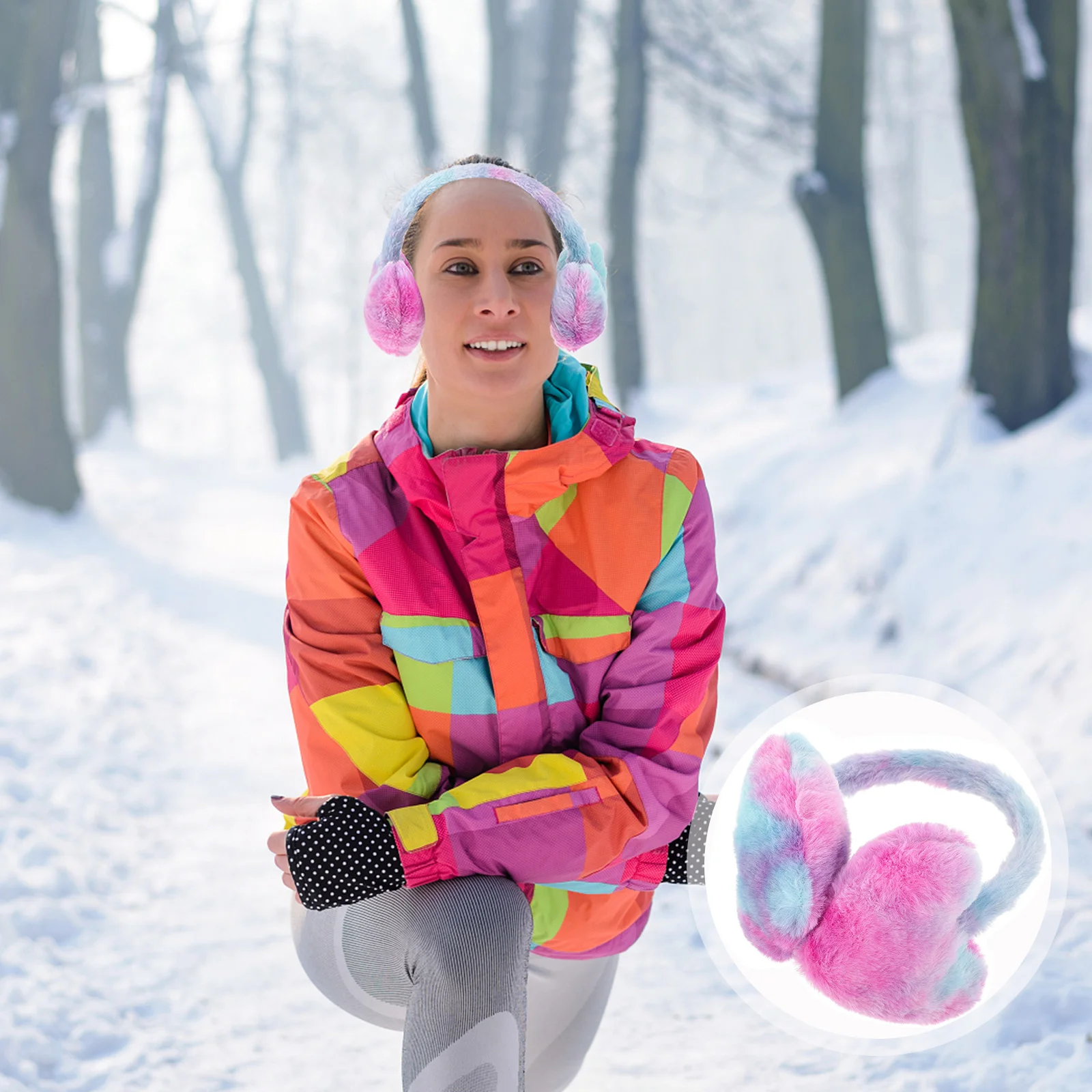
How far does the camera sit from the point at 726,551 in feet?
21.8

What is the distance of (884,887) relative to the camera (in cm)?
133

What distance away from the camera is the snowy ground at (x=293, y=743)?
2338 millimetres

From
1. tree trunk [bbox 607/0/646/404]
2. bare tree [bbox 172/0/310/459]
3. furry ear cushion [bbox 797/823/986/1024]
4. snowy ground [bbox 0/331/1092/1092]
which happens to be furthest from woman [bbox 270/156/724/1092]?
bare tree [bbox 172/0/310/459]

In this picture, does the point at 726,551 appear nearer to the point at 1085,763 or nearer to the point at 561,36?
the point at 1085,763

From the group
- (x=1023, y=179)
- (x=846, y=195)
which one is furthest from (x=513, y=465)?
(x=846, y=195)

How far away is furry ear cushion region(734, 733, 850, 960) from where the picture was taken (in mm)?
1373

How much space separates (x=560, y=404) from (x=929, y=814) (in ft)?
3.06

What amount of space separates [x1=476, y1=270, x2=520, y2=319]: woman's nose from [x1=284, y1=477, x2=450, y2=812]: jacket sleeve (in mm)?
396

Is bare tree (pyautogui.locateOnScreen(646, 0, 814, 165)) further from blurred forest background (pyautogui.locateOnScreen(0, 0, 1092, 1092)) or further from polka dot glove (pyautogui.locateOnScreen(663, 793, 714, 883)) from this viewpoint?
polka dot glove (pyautogui.locateOnScreen(663, 793, 714, 883))

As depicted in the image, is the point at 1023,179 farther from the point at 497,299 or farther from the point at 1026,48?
the point at 497,299

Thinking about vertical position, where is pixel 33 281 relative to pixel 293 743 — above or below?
above

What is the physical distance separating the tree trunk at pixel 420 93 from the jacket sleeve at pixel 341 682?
1200 centimetres

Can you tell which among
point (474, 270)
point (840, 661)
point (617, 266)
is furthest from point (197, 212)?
point (474, 270)

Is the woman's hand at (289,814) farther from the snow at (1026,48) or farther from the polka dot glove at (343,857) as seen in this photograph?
the snow at (1026,48)
